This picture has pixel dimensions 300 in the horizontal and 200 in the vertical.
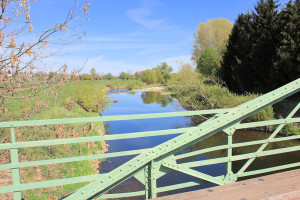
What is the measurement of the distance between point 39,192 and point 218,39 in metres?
35.4

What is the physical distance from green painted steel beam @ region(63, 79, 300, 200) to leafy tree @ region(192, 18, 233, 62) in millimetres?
35172

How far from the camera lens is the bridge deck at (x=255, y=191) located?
2264 mm

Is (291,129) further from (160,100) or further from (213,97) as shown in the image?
(160,100)

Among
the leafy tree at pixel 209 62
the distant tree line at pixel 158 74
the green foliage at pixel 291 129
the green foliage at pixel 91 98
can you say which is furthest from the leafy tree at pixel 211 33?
the distant tree line at pixel 158 74

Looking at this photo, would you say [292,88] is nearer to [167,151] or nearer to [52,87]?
[167,151]

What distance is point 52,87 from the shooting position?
4383 millimetres

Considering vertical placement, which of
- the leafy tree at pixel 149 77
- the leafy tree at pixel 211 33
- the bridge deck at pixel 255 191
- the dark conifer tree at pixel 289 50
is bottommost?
the bridge deck at pixel 255 191

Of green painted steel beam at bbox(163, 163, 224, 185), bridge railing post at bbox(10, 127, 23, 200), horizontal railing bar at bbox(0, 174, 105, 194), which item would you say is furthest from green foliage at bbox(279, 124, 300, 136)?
bridge railing post at bbox(10, 127, 23, 200)

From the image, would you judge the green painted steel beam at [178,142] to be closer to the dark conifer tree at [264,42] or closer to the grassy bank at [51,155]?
the grassy bank at [51,155]

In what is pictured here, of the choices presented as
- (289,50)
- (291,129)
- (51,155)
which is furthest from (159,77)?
(51,155)

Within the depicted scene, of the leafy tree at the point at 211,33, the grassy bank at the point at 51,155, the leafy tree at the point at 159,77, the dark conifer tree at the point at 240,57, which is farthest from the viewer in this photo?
the leafy tree at the point at 159,77

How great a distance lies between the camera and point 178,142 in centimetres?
230

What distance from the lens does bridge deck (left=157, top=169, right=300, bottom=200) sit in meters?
2.26

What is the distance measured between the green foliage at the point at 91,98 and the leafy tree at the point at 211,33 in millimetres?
21657
